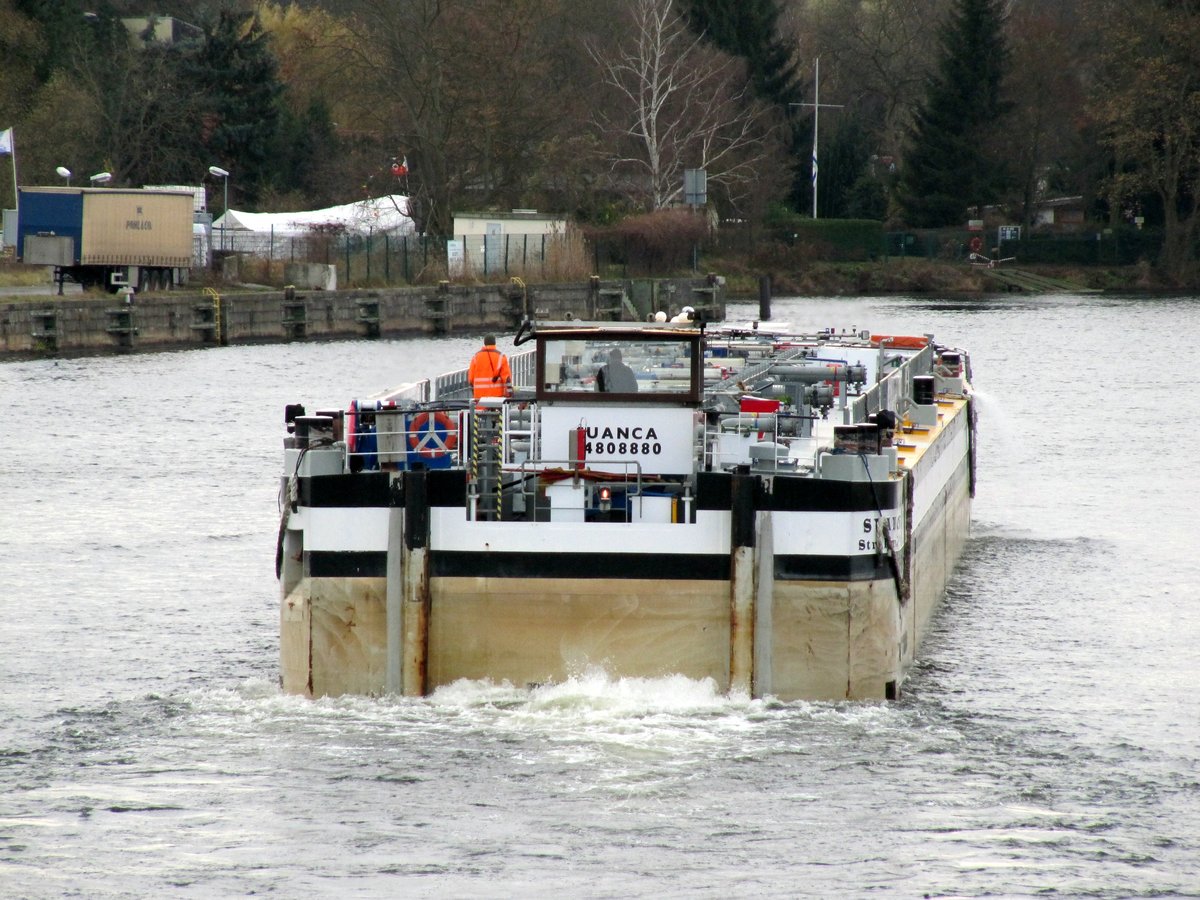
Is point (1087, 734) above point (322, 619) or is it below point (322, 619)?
below

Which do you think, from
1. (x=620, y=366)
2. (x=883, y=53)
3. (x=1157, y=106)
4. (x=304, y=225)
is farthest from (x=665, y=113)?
(x=620, y=366)

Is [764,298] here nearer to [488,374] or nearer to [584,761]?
[488,374]

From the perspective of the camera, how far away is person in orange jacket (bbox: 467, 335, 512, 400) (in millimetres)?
19828

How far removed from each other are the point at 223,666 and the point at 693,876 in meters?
7.69

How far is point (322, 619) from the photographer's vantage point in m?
16.2

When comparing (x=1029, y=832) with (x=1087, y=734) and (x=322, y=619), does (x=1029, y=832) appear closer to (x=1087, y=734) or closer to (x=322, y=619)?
(x=1087, y=734)

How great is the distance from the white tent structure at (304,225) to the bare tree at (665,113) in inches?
407

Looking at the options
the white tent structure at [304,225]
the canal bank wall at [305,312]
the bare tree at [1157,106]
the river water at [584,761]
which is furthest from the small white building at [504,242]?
the river water at [584,761]

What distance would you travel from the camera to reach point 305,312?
63.4 m

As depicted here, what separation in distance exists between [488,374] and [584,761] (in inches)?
225

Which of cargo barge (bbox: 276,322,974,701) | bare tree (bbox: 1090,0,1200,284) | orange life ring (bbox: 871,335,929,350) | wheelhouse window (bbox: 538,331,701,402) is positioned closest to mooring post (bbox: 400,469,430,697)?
cargo barge (bbox: 276,322,974,701)

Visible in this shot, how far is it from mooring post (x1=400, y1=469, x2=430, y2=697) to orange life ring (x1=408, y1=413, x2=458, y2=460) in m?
1.27

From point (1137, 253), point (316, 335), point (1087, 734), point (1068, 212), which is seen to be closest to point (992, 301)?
point (1137, 253)

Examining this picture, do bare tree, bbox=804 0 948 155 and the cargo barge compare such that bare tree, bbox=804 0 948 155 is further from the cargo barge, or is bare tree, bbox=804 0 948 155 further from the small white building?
the cargo barge
